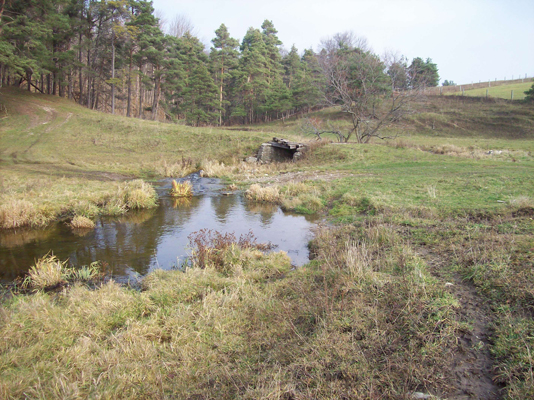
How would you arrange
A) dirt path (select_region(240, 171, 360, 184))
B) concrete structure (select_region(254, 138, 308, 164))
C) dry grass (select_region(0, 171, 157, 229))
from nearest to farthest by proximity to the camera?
dry grass (select_region(0, 171, 157, 229))
dirt path (select_region(240, 171, 360, 184))
concrete structure (select_region(254, 138, 308, 164))

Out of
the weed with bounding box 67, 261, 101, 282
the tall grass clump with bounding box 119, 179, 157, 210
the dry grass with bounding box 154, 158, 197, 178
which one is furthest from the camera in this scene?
the dry grass with bounding box 154, 158, 197, 178

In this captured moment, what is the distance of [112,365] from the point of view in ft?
12.3

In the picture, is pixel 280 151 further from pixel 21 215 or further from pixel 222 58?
pixel 222 58

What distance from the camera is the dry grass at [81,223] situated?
34.4 ft

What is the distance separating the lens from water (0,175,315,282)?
7895 mm

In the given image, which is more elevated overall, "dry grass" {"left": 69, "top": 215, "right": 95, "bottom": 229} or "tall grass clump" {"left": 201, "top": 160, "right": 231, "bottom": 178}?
"tall grass clump" {"left": 201, "top": 160, "right": 231, "bottom": 178}

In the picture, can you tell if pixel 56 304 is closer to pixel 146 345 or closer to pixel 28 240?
pixel 146 345

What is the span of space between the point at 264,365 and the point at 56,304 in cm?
402

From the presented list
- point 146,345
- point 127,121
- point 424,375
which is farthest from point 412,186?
point 127,121

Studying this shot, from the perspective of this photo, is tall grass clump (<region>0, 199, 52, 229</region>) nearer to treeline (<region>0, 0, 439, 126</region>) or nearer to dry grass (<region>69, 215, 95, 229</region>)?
dry grass (<region>69, 215, 95, 229</region>)

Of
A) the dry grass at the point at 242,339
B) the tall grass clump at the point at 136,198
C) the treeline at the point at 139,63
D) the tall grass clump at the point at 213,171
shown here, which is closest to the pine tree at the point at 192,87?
the treeline at the point at 139,63

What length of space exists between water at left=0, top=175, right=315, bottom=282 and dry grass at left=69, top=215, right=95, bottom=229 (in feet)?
0.77

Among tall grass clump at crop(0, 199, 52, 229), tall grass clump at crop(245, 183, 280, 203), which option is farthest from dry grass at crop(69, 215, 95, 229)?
tall grass clump at crop(245, 183, 280, 203)

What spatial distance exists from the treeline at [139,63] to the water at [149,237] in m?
18.4
